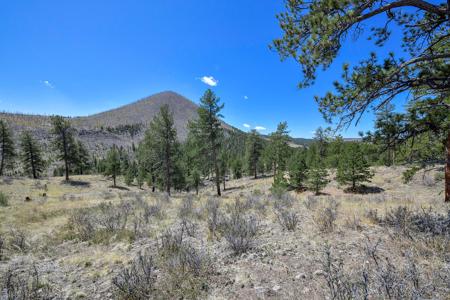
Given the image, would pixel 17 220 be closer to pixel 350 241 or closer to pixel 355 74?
pixel 350 241

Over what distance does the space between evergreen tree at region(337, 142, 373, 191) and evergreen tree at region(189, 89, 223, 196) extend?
46.4 ft

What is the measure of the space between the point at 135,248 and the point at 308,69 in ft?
20.1

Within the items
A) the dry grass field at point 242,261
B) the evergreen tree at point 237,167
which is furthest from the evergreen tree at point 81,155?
the dry grass field at point 242,261

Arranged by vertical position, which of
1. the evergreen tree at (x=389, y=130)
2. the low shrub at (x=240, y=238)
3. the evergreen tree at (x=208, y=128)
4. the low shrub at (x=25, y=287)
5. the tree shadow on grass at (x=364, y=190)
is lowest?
the tree shadow on grass at (x=364, y=190)

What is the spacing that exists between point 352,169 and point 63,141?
4478 centimetres

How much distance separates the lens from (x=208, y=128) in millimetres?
21203

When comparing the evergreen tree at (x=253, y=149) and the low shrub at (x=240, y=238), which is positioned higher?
the evergreen tree at (x=253, y=149)

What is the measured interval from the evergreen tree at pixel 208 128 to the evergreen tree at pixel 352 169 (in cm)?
1415

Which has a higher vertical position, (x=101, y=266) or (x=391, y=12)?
(x=391, y=12)

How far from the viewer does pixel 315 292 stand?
9.11 ft

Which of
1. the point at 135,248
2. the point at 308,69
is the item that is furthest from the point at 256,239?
the point at 308,69

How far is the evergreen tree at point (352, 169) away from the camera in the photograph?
22681mm

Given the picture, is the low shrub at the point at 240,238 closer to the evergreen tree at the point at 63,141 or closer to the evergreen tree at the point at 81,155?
the evergreen tree at the point at 63,141

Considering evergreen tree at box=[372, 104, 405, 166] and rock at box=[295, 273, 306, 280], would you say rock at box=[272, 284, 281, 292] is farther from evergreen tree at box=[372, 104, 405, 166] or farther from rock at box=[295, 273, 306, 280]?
evergreen tree at box=[372, 104, 405, 166]
